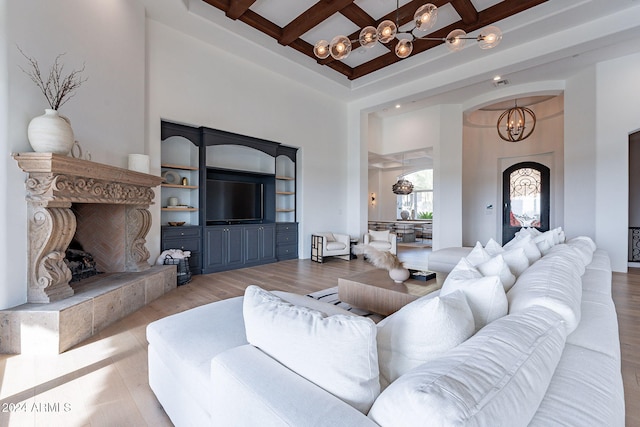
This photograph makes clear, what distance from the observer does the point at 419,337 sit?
0.95 m

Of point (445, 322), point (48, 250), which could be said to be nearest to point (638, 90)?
point (445, 322)

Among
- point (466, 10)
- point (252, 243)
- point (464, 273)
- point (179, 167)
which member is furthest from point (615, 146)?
point (179, 167)

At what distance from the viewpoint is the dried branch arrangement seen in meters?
2.60

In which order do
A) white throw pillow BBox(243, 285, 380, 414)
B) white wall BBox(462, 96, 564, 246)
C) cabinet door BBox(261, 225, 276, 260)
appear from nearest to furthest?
white throw pillow BBox(243, 285, 380, 414) → cabinet door BBox(261, 225, 276, 260) → white wall BBox(462, 96, 564, 246)

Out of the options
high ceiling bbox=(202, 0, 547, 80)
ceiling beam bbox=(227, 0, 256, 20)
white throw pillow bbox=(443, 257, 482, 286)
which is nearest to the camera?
white throw pillow bbox=(443, 257, 482, 286)

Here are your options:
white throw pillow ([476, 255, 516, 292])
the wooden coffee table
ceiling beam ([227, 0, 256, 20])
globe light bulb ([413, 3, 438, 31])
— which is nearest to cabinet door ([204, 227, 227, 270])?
the wooden coffee table

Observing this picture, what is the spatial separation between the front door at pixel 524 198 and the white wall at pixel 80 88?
9.00 m

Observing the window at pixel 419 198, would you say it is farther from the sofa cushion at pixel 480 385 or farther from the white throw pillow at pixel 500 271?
the sofa cushion at pixel 480 385

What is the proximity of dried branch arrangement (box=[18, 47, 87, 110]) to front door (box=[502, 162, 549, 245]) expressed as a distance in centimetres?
943

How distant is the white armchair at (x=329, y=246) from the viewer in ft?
20.1

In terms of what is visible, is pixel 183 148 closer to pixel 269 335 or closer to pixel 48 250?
pixel 48 250

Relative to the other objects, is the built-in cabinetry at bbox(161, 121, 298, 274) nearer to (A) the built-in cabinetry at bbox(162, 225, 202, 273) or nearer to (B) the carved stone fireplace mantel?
(A) the built-in cabinetry at bbox(162, 225, 202, 273)

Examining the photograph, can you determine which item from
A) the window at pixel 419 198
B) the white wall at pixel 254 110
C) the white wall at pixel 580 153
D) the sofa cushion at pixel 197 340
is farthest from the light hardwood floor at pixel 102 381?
the window at pixel 419 198

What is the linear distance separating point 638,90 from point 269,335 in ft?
23.5
